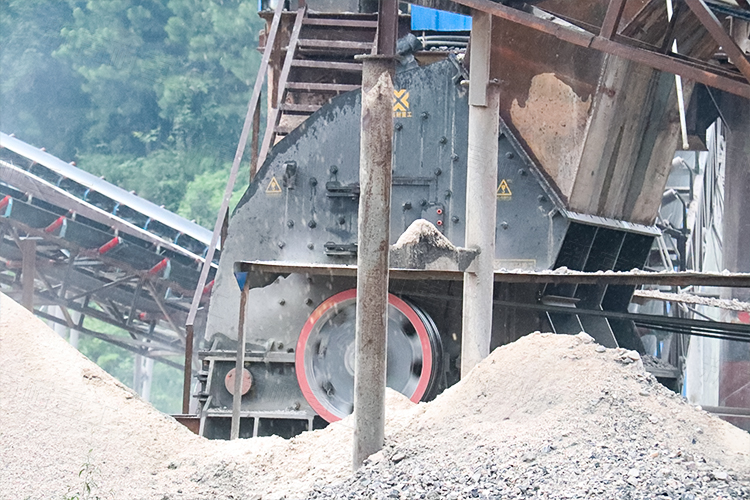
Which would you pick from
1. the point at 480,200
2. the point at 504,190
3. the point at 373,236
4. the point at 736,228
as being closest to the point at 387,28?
the point at 373,236

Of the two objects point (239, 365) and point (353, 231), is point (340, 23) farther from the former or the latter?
point (239, 365)

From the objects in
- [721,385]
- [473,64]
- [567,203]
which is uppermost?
[473,64]

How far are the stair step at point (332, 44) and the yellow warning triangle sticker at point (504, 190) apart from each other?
2.69 meters

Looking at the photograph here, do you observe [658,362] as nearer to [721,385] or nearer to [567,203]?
[567,203]

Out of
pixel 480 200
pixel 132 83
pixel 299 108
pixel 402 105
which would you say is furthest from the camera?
pixel 132 83

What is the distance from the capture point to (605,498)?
3.57 meters

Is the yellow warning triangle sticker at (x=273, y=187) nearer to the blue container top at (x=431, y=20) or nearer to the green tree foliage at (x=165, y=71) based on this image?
the blue container top at (x=431, y=20)

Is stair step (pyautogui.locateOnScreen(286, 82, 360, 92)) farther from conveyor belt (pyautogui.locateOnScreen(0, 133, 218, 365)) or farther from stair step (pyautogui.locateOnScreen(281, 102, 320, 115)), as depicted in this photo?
conveyor belt (pyautogui.locateOnScreen(0, 133, 218, 365))

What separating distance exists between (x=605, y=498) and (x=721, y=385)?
7050 mm

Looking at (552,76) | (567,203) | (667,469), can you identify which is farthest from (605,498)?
(552,76)

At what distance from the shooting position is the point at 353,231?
23.7 ft

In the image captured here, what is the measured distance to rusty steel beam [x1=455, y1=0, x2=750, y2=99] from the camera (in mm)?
5187

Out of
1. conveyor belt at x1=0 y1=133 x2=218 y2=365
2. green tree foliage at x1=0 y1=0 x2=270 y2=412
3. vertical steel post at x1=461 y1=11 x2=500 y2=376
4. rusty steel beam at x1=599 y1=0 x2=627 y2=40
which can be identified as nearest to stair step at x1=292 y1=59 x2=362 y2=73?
vertical steel post at x1=461 y1=11 x2=500 y2=376

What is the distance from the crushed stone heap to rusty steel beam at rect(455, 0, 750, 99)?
152 centimetres
